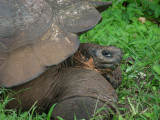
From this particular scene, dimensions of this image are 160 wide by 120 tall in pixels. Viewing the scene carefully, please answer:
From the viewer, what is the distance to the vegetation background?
2.99m

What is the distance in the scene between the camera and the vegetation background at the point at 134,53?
2994 mm

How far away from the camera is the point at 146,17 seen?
549cm

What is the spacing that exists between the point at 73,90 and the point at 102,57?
602mm

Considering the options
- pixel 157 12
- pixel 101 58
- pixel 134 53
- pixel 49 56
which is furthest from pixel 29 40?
pixel 157 12

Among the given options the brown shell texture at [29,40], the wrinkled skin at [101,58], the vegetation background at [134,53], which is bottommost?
the vegetation background at [134,53]

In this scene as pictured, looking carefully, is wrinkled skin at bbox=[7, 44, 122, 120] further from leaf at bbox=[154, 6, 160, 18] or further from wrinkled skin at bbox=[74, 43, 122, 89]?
leaf at bbox=[154, 6, 160, 18]

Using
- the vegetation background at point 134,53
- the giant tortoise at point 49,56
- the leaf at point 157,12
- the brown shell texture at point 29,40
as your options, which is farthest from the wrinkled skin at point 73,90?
the leaf at point 157,12

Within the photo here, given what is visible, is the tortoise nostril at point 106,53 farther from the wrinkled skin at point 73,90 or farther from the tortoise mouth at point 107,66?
the tortoise mouth at point 107,66

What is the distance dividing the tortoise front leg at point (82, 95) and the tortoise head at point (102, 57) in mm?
207

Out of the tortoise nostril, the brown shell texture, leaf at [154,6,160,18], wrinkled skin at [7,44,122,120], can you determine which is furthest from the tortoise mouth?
leaf at [154,6,160,18]

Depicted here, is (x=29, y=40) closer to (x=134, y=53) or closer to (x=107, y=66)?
(x=107, y=66)

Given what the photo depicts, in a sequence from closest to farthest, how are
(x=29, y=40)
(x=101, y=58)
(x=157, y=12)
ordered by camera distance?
1. (x=29, y=40)
2. (x=101, y=58)
3. (x=157, y=12)

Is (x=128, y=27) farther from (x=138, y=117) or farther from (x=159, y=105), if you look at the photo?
(x=138, y=117)

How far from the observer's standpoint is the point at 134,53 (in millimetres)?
4359
